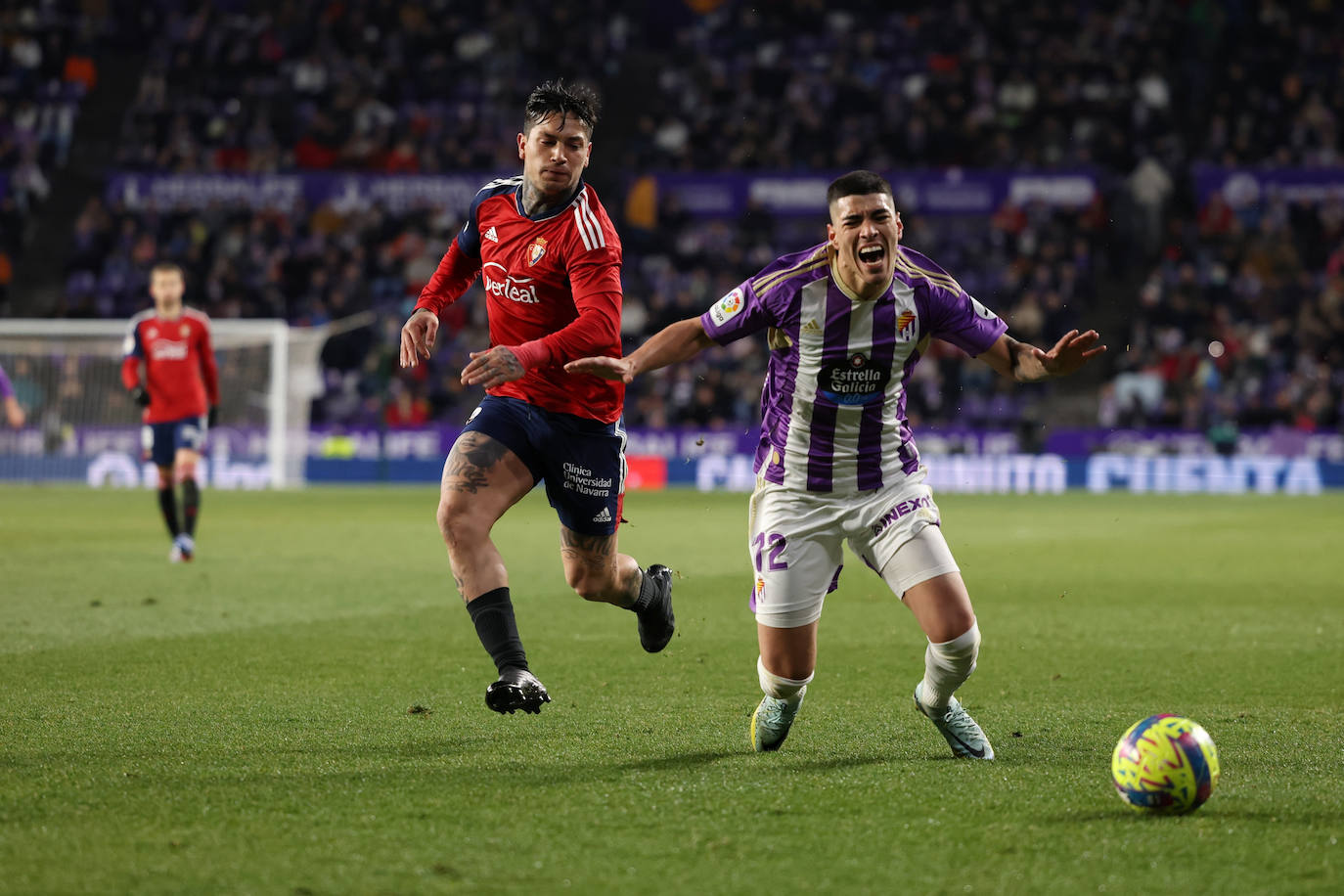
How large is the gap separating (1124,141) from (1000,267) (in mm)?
3755

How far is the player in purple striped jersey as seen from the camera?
5203 millimetres

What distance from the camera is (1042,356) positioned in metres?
5.16

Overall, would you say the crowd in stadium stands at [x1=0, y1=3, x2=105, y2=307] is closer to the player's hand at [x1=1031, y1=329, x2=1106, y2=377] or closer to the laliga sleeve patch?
the laliga sleeve patch

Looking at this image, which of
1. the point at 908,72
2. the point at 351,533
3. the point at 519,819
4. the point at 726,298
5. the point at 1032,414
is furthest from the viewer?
the point at 908,72

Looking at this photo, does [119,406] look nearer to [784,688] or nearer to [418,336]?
[418,336]

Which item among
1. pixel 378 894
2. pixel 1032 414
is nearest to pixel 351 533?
pixel 378 894

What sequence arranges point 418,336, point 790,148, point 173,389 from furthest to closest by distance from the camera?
point 790,148
point 173,389
point 418,336

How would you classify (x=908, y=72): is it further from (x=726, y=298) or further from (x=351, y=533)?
(x=726, y=298)

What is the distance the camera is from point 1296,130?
29.2 m

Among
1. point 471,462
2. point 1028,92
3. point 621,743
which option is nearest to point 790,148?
point 1028,92

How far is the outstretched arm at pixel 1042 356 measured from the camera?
5.05 meters

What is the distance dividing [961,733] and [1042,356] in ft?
4.26

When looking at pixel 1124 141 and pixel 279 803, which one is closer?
pixel 279 803

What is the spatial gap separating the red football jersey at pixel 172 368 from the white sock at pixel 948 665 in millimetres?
8609
